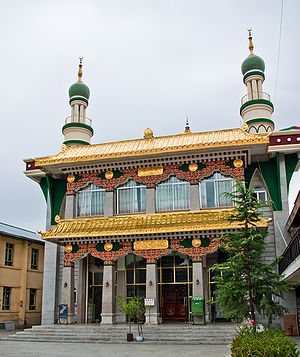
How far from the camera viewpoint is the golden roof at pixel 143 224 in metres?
21.6

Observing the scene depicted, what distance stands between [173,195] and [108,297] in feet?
20.1

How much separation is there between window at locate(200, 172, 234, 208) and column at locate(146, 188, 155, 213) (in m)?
2.52

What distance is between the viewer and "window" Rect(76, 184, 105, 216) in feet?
82.0

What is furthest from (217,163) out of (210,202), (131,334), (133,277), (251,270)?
(251,270)

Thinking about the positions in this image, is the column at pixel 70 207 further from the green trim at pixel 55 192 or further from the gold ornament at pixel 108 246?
the gold ornament at pixel 108 246

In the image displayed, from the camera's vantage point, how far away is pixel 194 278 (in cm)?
2152

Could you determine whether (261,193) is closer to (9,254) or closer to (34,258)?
(9,254)

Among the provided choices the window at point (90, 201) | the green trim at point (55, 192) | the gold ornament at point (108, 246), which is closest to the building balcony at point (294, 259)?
the gold ornament at point (108, 246)

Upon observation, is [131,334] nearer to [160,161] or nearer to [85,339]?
[85,339]

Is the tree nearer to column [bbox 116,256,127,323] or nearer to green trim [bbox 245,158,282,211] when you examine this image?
green trim [bbox 245,158,282,211]

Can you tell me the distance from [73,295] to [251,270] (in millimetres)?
13572

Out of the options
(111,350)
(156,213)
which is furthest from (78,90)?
(111,350)

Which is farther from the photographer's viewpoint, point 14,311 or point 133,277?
point 14,311

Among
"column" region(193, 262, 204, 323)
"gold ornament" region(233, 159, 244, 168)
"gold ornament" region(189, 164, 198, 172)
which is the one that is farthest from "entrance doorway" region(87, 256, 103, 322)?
"gold ornament" region(233, 159, 244, 168)
